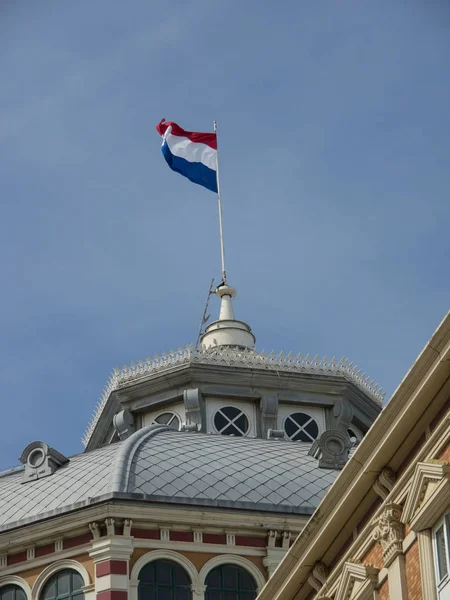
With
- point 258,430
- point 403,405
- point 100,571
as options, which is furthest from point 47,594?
point 403,405

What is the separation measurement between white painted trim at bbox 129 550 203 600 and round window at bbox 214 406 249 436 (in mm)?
8753

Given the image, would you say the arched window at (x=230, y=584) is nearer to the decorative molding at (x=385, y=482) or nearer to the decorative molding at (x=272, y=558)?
the decorative molding at (x=272, y=558)

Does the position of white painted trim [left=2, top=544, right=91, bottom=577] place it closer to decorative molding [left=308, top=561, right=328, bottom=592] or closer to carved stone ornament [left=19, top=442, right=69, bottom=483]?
carved stone ornament [left=19, top=442, right=69, bottom=483]

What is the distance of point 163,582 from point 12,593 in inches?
150

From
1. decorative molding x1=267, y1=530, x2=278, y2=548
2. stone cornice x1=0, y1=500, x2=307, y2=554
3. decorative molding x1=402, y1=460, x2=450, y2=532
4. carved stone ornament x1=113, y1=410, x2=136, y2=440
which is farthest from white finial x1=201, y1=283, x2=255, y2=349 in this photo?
decorative molding x1=402, y1=460, x2=450, y2=532

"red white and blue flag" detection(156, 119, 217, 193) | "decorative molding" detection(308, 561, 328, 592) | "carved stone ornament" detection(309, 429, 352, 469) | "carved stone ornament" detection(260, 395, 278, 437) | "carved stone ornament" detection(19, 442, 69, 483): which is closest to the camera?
"decorative molding" detection(308, 561, 328, 592)

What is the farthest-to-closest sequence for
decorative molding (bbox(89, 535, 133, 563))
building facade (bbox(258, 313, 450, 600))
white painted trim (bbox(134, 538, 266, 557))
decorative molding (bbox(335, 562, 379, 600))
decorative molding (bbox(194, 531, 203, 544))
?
decorative molding (bbox(194, 531, 203, 544)) → white painted trim (bbox(134, 538, 266, 557)) → decorative molding (bbox(89, 535, 133, 563)) → decorative molding (bbox(335, 562, 379, 600)) → building facade (bbox(258, 313, 450, 600))

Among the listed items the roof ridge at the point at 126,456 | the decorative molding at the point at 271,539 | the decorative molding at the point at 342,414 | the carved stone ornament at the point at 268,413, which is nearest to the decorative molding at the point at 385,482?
the decorative molding at the point at 271,539

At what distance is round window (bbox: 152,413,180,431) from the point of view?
49.9m

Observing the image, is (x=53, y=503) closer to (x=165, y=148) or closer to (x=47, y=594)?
(x=47, y=594)

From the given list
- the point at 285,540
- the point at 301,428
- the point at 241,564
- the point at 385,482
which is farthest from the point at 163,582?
the point at 385,482

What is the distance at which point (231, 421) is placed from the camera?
49750mm

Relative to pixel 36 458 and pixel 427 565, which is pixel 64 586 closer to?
pixel 36 458

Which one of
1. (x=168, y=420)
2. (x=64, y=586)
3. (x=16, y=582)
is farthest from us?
(x=168, y=420)
